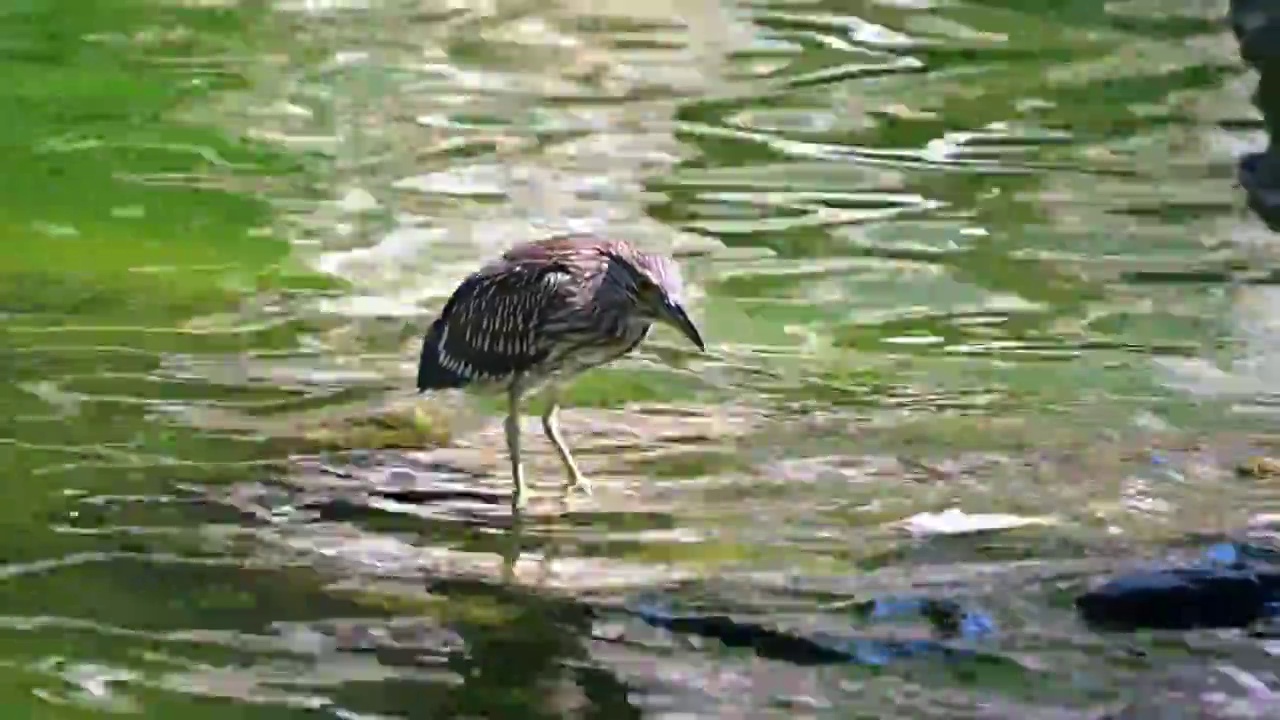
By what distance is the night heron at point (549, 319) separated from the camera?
8.19 m

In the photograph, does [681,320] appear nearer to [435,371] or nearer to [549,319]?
[549,319]

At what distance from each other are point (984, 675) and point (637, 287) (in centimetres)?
211

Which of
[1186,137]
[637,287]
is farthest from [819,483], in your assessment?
[1186,137]

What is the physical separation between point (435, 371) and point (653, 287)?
1.02 meters

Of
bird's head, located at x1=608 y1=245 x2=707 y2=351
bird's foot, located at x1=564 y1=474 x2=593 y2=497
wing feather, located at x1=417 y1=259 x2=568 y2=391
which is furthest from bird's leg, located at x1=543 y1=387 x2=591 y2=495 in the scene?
bird's head, located at x1=608 y1=245 x2=707 y2=351

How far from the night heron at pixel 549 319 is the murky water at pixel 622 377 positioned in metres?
0.33

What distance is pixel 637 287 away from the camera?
8.14m

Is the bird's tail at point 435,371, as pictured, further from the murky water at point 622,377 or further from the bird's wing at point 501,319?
Answer: the murky water at point 622,377

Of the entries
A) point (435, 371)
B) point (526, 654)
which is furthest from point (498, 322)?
point (526, 654)

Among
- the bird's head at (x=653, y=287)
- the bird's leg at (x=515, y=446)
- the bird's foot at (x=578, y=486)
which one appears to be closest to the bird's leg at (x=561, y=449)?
the bird's foot at (x=578, y=486)

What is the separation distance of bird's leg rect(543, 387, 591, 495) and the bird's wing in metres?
0.25

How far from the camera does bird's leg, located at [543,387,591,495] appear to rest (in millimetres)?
8430

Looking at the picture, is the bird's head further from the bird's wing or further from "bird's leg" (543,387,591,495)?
"bird's leg" (543,387,591,495)

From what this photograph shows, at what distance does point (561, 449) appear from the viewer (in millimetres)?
8422
